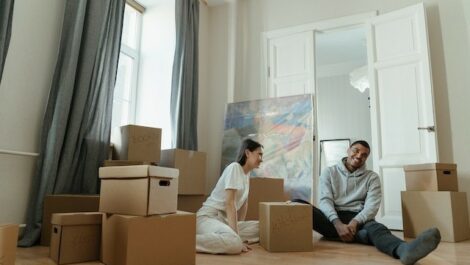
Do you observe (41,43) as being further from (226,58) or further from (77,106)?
(226,58)

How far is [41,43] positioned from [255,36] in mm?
2527

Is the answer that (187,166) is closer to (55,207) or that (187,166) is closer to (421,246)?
(55,207)

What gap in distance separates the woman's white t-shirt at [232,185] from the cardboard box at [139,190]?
431 millimetres

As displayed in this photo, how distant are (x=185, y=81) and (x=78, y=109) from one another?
1.44 meters

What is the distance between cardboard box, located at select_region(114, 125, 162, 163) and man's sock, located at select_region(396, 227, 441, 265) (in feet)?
6.24

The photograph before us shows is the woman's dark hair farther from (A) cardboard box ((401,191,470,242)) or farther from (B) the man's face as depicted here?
(A) cardboard box ((401,191,470,242))

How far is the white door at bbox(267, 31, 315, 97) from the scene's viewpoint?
12.9 ft

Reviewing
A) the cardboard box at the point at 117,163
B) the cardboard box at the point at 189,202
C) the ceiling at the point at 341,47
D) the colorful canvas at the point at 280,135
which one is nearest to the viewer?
the cardboard box at the point at 117,163

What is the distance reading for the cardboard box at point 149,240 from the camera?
5.09 ft

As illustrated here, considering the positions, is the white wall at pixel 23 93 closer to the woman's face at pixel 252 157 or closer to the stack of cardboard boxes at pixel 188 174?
the stack of cardboard boxes at pixel 188 174

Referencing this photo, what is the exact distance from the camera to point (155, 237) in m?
1.62

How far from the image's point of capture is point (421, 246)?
161 centimetres

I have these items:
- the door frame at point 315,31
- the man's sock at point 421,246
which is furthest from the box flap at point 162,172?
the door frame at point 315,31

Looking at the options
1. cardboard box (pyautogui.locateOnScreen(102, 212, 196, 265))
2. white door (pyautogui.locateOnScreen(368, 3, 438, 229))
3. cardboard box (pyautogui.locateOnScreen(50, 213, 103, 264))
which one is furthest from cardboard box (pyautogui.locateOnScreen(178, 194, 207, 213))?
white door (pyautogui.locateOnScreen(368, 3, 438, 229))
